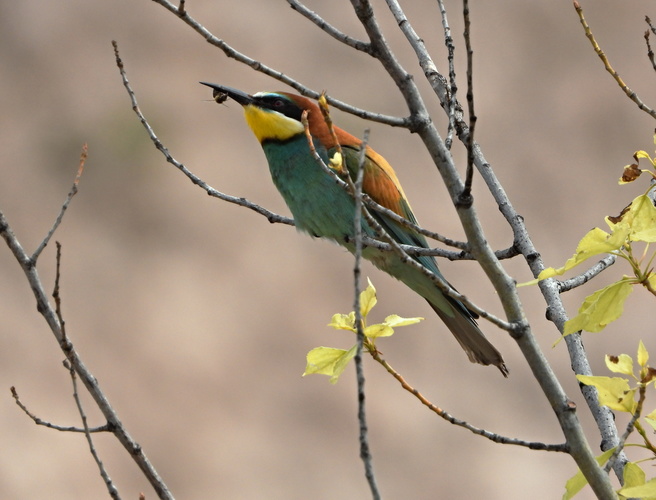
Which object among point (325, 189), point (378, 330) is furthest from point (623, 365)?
point (325, 189)

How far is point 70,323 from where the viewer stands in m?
6.53

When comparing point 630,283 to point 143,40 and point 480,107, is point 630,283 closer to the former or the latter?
point 143,40

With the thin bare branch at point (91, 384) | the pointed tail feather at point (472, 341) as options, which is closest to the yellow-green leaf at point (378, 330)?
the thin bare branch at point (91, 384)

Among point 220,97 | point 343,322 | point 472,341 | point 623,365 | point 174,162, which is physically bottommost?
point 623,365

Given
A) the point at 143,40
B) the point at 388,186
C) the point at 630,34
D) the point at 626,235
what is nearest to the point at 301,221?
the point at 388,186

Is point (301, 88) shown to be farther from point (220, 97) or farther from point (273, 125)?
point (273, 125)

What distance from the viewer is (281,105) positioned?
228 cm

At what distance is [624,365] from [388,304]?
5983 millimetres

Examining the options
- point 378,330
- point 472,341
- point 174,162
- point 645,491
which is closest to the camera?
point 645,491

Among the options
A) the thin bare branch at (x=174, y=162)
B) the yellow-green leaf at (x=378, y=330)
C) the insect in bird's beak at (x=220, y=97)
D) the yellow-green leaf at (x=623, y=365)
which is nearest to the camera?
the yellow-green leaf at (x=623, y=365)

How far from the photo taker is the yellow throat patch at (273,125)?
2.23 meters

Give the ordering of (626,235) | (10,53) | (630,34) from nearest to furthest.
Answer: (626,235) → (10,53) → (630,34)

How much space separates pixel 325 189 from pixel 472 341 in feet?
1.68

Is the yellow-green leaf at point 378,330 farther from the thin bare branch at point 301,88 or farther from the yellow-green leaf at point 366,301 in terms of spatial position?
the thin bare branch at point 301,88
